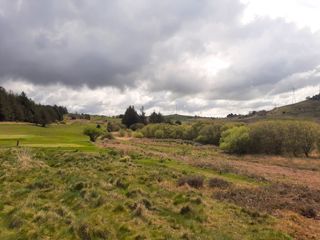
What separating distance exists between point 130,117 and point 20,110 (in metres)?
46.6

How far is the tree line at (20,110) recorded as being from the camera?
379 ft

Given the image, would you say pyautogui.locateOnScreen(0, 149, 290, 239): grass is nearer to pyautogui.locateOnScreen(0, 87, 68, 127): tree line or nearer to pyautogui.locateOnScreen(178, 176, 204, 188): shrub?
pyautogui.locateOnScreen(178, 176, 204, 188): shrub

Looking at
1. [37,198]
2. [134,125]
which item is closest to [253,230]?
[37,198]

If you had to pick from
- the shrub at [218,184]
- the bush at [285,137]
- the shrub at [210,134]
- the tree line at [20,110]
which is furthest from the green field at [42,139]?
the shrub at [210,134]

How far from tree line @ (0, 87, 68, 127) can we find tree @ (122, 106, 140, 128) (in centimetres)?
3350

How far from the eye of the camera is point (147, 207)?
17094 millimetres

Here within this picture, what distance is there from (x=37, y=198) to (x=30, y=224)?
14.8ft

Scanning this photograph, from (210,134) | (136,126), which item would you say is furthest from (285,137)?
(136,126)

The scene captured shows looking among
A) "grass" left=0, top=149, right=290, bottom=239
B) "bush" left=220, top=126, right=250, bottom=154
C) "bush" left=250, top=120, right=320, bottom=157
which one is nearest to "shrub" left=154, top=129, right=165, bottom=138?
"bush" left=220, top=126, right=250, bottom=154

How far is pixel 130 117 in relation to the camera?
512 ft

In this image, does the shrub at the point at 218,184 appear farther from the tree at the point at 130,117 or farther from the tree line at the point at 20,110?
the tree at the point at 130,117

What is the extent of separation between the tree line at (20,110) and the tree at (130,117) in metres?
33.5

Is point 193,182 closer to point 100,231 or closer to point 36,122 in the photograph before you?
point 100,231

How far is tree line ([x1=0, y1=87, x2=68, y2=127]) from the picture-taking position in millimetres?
115562
